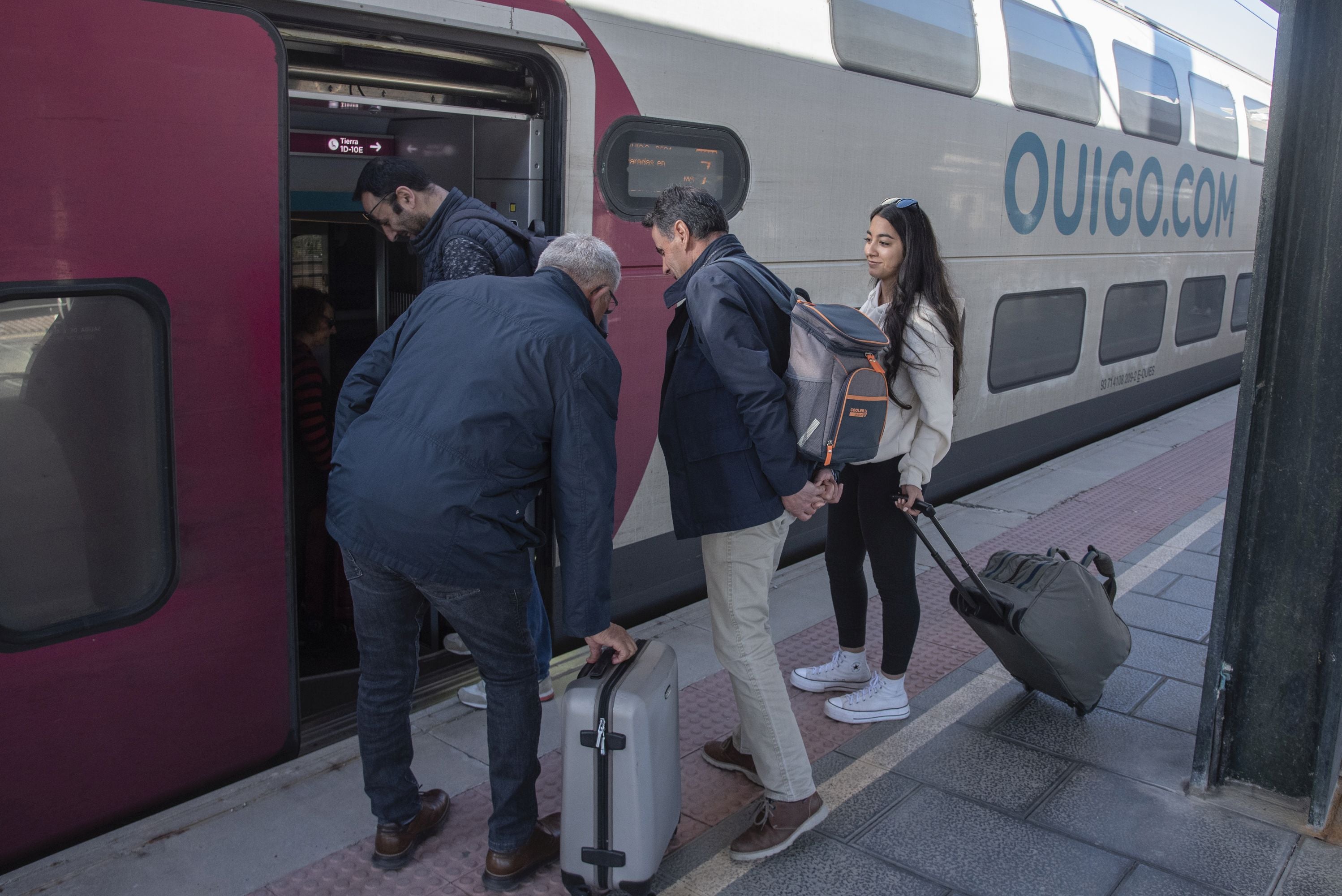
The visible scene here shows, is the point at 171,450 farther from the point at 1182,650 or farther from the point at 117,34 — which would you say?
the point at 1182,650

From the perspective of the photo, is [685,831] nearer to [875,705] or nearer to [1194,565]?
[875,705]

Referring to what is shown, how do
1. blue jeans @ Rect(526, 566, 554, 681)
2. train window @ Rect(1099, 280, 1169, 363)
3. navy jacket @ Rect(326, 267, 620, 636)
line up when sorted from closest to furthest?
navy jacket @ Rect(326, 267, 620, 636) < blue jeans @ Rect(526, 566, 554, 681) < train window @ Rect(1099, 280, 1169, 363)

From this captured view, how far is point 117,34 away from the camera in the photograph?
2.27 metres

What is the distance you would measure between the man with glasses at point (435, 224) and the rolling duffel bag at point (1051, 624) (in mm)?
1356

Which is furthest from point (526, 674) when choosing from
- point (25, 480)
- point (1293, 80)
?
point (1293, 80)

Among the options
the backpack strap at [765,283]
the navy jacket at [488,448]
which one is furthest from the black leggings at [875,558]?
the navy jacket at [488,448]

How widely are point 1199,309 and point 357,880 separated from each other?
28.6 ft

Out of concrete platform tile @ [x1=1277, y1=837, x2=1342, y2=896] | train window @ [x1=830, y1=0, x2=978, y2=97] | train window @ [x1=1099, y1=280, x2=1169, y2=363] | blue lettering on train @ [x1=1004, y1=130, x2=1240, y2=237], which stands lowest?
concrete platform tile @ [x1=1277, y1=837, x2=1342, y2=896]

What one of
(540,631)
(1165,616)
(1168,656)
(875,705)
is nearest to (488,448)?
(540,631)

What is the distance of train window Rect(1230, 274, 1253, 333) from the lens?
1002 centimetres

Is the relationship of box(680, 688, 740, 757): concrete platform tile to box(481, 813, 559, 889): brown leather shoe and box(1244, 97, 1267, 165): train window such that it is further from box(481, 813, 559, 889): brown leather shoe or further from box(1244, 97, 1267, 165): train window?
box(1244, 97, 1267, 165): train window

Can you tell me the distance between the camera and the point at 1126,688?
357 cm

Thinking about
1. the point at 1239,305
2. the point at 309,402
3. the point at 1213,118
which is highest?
the point at 1213,118

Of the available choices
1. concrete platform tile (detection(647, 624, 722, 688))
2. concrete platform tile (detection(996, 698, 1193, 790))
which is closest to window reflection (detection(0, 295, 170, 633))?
concrete platform tile (detection(647, 624, 722, 688))
